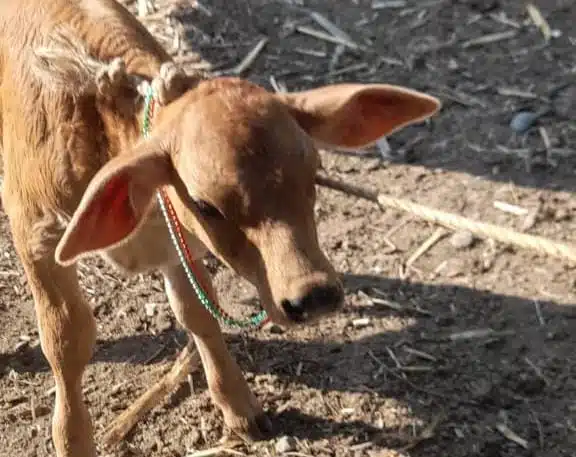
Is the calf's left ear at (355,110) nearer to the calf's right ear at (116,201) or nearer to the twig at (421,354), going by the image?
the calf's right ear at (116,201)

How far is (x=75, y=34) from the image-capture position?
420 cm

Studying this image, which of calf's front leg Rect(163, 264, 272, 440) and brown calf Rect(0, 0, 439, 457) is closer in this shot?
brown calf Rect(0, 0, 439, 457)

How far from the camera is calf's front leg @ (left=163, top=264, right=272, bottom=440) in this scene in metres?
4.80

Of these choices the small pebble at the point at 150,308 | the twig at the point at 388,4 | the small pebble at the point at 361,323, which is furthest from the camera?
the twig at the point at 388,4

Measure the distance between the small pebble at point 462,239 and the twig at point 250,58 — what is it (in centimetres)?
188

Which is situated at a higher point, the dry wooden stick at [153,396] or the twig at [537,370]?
the dry wooden stick at [153,396]

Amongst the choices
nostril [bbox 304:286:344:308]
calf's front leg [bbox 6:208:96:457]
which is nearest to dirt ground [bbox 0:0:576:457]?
calf's front leg [bbox 6:208:96:457]

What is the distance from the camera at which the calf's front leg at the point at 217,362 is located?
480cm

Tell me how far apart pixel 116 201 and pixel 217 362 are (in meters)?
1.32

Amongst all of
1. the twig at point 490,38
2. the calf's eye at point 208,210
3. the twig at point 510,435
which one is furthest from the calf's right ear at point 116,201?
the twig at point 490,38

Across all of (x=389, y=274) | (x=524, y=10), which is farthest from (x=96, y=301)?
(x=524, y=10)

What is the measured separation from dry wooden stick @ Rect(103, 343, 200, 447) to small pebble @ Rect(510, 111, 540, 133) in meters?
Result: 2.25

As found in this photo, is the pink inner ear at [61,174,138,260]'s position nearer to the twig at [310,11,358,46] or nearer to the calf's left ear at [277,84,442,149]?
the calf's left ear at [277,84,442,149]

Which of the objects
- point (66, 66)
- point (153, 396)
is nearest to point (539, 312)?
point (153, 396)
